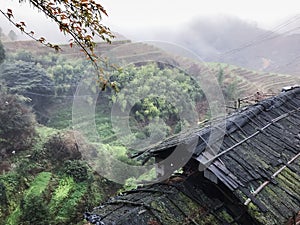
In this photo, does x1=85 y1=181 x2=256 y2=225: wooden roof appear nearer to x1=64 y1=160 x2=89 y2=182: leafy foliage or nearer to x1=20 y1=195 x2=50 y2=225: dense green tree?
x1=20 y1=195 x2=50 y2=225: dense green tree

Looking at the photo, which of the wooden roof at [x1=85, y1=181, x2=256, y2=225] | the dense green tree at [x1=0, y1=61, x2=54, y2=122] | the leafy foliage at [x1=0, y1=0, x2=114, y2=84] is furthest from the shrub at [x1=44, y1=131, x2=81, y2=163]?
the leafy foliage at [x1=0, y1=0, x2=114, y2=84]

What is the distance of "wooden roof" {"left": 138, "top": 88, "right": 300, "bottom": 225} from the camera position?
3.67m

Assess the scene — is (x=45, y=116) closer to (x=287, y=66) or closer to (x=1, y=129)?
(x=1, y=129)

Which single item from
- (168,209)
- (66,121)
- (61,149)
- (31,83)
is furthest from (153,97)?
(168,209)

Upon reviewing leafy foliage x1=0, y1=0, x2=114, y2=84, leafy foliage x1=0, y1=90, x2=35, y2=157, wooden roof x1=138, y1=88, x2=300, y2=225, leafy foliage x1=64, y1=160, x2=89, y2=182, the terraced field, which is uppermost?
leafy foliage x1=0, y1=0, x2=114, y2=84

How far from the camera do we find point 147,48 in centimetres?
1995

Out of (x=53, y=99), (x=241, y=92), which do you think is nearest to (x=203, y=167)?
(x=53, y=99)

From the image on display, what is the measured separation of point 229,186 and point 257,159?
103 centimetres

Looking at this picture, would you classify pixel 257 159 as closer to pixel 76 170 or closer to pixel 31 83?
pixel 76 170

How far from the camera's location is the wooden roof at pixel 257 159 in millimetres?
3673

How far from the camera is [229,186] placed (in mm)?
3752

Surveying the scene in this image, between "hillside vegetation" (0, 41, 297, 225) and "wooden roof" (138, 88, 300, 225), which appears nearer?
"wooden roof" (138, 88, 300, 225)

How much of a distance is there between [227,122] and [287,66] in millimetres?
40559

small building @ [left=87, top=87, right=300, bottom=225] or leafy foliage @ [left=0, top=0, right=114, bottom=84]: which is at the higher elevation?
leafy foliage @ [left=0, top=0, right=114, bottom=84]
